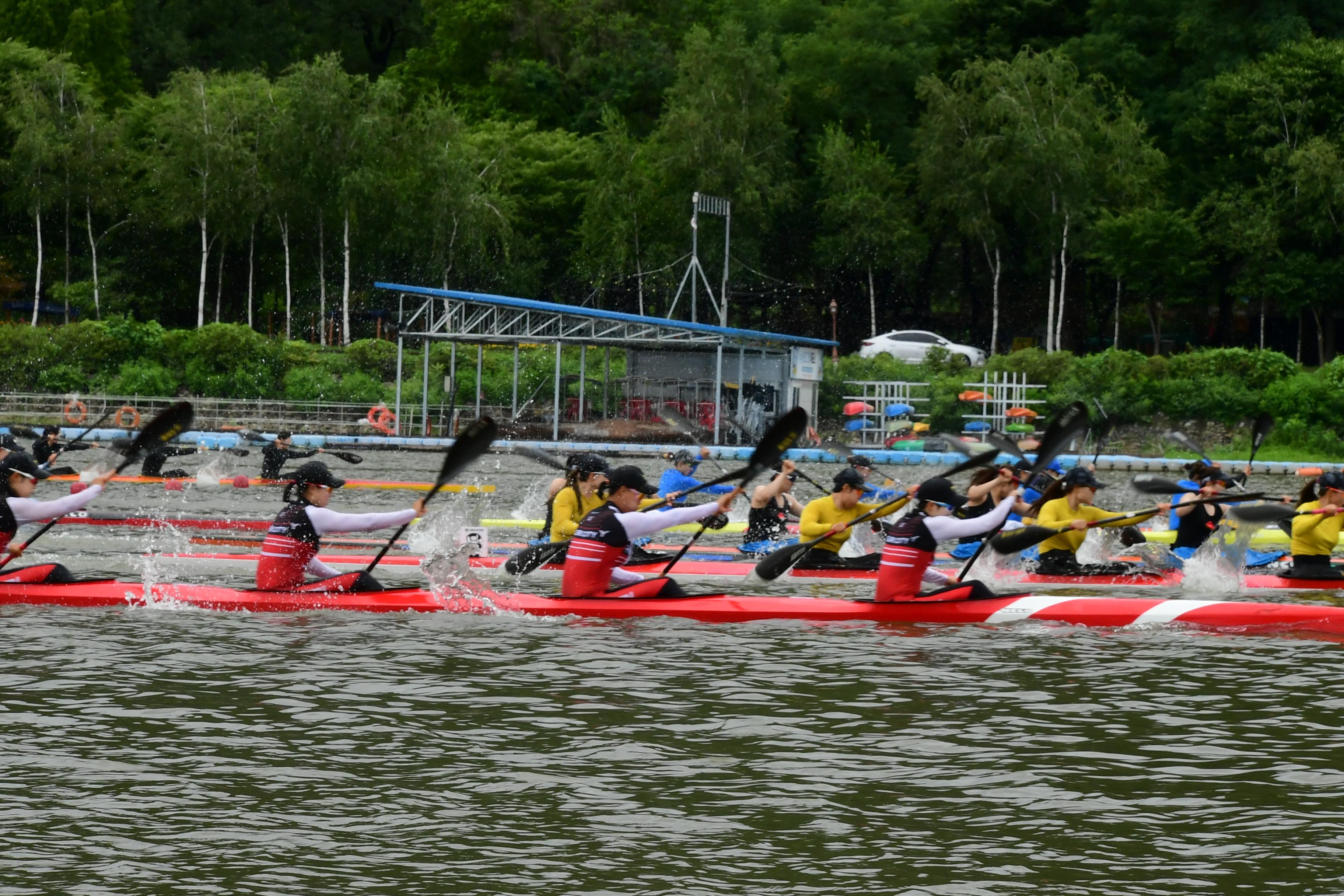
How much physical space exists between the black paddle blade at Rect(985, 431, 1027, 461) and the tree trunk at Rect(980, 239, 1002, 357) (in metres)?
36.4

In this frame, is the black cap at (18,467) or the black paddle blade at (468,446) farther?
the black cap at (18,467)

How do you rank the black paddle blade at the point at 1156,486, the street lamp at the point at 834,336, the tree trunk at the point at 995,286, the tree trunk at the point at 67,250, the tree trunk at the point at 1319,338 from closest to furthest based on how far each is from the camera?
1. the black paddle blade at the point at 1156,486
2. the street lamp at the point at 834,336
3. the tree trunk at the point at 1319,338
4. the tree trunk at the point at 995,286
5. the tree trunk at the point at 67,250

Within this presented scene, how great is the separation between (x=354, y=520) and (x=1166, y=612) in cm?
717

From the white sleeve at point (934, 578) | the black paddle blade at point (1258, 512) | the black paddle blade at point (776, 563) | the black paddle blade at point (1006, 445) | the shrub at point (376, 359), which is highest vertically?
the shrub at point (376, 359)

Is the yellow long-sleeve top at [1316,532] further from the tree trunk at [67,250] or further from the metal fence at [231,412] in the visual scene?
the tree trunk at [67,250]

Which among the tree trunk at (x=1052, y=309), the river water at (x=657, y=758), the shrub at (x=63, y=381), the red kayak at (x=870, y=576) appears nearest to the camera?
the river water at (x=657, y=758)

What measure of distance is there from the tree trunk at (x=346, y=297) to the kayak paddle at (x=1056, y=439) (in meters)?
40.6

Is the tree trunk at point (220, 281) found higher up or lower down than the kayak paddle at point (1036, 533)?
higher up

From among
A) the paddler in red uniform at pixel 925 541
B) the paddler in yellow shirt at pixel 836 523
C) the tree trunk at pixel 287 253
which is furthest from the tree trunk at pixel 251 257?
the paddler in red uniform at pixel 925 541

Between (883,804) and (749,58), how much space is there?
49.9 meters

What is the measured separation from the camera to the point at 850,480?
16172 millimetres

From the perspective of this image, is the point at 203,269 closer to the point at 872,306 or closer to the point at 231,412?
the point at 231,412

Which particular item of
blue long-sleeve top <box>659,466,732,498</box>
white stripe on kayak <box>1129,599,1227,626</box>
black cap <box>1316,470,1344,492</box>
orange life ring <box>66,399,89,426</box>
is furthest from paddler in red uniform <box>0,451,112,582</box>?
orange life ring <box>66,399,89,426</box>

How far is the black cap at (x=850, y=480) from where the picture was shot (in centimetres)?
1617
